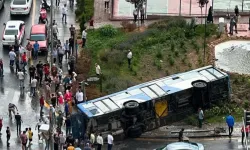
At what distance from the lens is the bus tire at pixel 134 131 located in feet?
169

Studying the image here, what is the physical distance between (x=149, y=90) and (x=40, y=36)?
1369 cm

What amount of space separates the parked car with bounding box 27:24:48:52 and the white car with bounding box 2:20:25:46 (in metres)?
0.93

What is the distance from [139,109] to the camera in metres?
51.4

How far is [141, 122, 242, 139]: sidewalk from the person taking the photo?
5200 centimetres

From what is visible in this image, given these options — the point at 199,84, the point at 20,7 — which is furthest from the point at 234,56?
the point at 20,7

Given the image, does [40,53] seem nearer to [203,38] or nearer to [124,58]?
[124,58]

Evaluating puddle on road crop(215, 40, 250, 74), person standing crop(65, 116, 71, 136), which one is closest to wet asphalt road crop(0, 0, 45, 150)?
person standing crop(65, 116, 71, 136)

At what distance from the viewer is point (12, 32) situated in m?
64.7

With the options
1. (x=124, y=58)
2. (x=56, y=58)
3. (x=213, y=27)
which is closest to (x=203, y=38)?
(x=213, y=27)

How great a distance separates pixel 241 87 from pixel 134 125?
8.94 meters

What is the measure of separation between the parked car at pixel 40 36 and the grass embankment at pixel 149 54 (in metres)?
2.88

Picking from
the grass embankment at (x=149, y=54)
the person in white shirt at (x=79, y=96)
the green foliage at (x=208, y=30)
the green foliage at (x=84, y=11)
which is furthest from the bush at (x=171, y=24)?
the person in white shirt at (x=79, y=96)

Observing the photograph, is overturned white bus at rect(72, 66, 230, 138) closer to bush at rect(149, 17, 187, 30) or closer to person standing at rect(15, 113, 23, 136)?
person standing at rect(15, 113, 23, 136)

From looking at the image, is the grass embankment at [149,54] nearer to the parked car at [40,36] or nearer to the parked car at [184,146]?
the parked car at [40,36]
